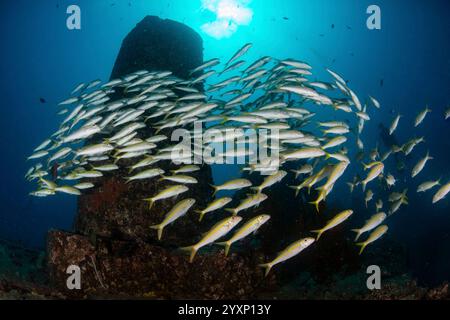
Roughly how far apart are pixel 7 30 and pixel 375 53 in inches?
3013

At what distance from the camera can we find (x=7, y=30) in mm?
54562

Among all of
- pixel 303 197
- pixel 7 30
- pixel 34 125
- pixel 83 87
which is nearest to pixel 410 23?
pixel 303 197

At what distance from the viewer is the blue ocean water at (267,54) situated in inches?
1694

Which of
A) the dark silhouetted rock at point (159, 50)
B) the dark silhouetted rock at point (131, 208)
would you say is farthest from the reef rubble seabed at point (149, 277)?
the dark silhouetted rock at point (159, 50)

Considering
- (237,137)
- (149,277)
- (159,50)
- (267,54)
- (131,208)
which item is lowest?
(149,277)

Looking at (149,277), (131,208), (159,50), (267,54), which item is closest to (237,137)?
(149,277)

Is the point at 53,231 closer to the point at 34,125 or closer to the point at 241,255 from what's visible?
the point at 241,255

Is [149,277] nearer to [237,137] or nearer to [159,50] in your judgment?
[237,137]

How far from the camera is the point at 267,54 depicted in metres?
63.4

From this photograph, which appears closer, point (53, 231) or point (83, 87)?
point (53, 231)

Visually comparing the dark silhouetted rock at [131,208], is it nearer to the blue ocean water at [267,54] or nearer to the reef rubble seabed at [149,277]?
the reef rubble seabed at [149,277]

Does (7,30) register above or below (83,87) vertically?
above

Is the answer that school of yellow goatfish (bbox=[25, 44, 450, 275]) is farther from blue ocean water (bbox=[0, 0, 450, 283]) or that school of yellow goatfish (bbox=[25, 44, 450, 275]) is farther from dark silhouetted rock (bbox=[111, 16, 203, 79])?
blue ocean water (bbox=[0, 0, 450, 283])

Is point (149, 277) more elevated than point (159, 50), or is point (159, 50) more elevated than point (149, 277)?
point (159, 50)
